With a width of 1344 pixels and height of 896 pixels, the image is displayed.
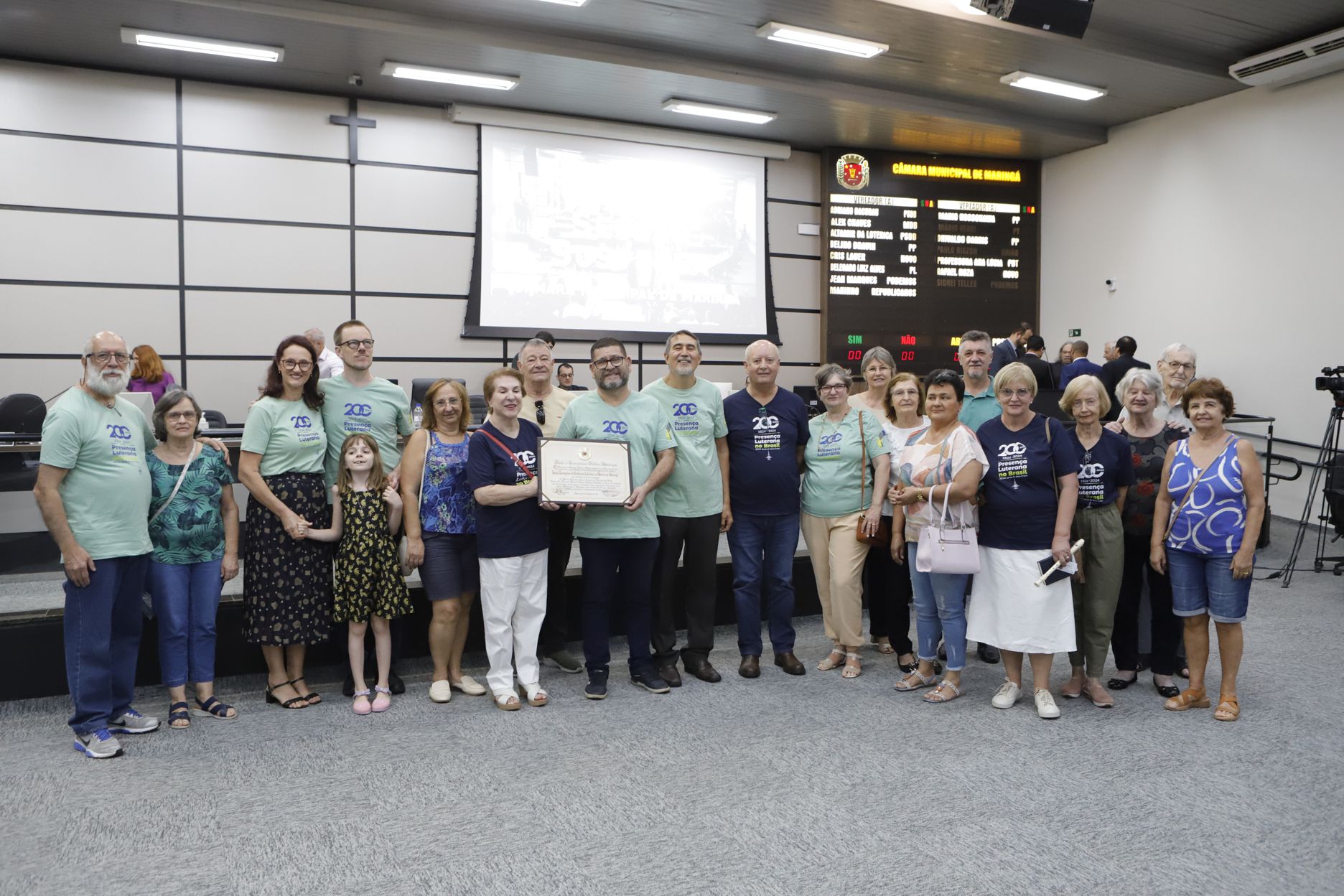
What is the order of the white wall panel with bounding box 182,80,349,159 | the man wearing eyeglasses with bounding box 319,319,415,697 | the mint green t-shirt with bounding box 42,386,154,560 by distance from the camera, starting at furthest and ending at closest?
1. the white wall panel with bounding box 182,80,349,159
2. the man wearing eyeglasses with bounding box 319,319,415,697
3. the mint green t-shirt with bounding box 42,386,154,560

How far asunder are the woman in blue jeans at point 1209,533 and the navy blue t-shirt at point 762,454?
1.50 m

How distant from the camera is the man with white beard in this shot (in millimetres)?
2979

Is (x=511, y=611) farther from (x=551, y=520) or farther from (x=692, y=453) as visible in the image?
(x=692, y=453)

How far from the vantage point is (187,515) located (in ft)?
11.0

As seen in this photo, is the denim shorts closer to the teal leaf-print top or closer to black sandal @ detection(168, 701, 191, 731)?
the teal leaf-print top

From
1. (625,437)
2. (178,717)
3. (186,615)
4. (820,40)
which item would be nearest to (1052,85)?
(820,40)

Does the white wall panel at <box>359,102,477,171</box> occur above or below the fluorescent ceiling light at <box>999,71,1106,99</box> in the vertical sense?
below

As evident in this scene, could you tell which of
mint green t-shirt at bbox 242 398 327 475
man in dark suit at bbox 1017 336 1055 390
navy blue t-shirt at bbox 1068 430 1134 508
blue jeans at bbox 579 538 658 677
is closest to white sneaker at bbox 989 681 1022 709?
navy blue t-shirt at bbox 1068 430 1134 508

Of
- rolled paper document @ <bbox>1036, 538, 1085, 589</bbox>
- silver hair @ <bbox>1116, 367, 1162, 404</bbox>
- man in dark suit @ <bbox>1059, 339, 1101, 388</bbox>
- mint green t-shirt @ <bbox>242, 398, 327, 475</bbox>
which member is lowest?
rolled paper document @ <bbox>1036, 538, 1085, 589</bbox>

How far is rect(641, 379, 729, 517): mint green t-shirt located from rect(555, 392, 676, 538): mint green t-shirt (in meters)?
0.08

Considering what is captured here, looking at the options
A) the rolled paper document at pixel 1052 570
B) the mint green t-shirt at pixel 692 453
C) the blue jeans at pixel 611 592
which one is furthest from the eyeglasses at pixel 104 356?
the rolled paper document at pixel 1052 570

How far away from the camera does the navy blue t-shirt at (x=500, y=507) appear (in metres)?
3.54

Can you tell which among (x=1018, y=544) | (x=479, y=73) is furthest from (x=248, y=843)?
(x=479, y=73)

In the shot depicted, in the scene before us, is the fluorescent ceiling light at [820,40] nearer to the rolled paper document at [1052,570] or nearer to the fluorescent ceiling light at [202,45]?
the fluorescent ceiling light at [202,45]
